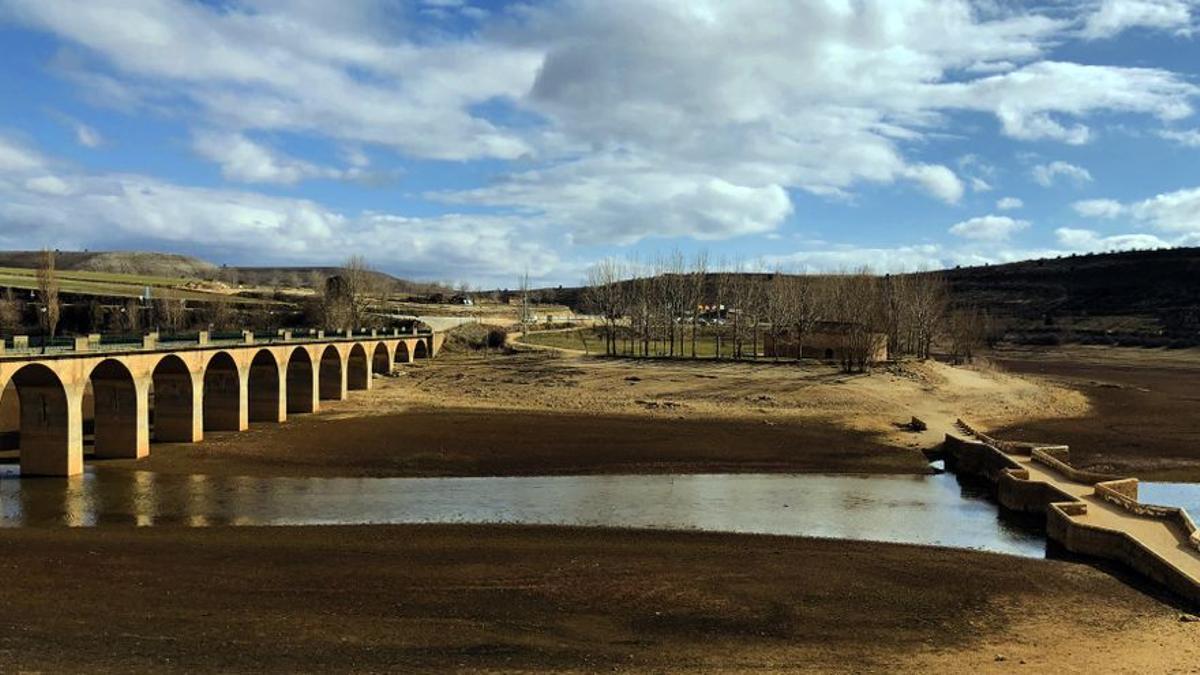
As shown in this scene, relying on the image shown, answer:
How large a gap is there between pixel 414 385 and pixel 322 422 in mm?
19434

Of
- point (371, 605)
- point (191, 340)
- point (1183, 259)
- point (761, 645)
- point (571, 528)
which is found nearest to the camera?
point (761, 645)

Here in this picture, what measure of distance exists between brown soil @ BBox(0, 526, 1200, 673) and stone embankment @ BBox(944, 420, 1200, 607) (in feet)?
4.87

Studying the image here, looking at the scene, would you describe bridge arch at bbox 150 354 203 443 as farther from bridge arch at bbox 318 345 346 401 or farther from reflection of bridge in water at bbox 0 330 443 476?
bridge arch at bbox 318 345 346 401

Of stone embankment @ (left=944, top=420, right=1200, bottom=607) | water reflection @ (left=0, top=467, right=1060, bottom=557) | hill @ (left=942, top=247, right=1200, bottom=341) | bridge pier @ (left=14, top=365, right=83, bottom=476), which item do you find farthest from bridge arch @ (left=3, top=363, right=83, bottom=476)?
hill @ (left=942, top=247, right=1200, bottom=341)

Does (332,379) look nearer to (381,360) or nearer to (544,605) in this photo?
(381,360)

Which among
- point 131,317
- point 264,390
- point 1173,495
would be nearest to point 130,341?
point 264,390

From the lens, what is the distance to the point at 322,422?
56.1 m

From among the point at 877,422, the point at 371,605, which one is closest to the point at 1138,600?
the point at 371,605

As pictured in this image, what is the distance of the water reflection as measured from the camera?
1185 inches

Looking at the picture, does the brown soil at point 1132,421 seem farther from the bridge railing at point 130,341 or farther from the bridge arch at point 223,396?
the bridge railing at point 130,341

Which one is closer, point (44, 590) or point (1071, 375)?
point (44, 590)

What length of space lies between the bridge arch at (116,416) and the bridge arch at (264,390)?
14147mm

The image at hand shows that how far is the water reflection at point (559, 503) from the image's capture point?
30094 millimetres

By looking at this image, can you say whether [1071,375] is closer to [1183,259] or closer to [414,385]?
[414,385]
